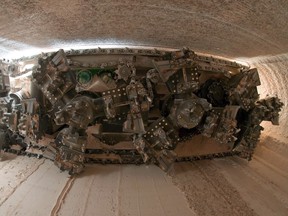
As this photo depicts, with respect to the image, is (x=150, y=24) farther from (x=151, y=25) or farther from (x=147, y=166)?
(x=147, y=166)

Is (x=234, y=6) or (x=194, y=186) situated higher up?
(x=234, y=6)

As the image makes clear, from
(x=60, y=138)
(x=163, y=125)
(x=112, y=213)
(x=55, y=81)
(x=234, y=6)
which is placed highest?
(x=234, y=6)

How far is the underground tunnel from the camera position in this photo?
4.43 ft

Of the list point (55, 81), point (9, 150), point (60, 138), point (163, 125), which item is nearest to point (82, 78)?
point (55, 81)

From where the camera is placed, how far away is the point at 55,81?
190 cm

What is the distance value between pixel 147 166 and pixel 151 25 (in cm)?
128

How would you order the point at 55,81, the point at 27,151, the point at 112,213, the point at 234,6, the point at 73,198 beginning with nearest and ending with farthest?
the point at 234,6, the point at 112,213, the point at 73,198, the point at 55,81, the point at 27,151

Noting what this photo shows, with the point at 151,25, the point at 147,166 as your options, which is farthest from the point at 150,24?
the point at 147,166

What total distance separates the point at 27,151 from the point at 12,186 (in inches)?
28.9

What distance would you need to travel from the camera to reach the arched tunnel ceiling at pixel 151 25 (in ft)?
4.20

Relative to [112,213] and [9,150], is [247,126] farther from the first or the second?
[9,150]

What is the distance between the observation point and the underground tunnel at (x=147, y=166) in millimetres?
1352

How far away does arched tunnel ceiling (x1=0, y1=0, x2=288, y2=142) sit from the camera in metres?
1.28

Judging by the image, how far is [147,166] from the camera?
2.11m
